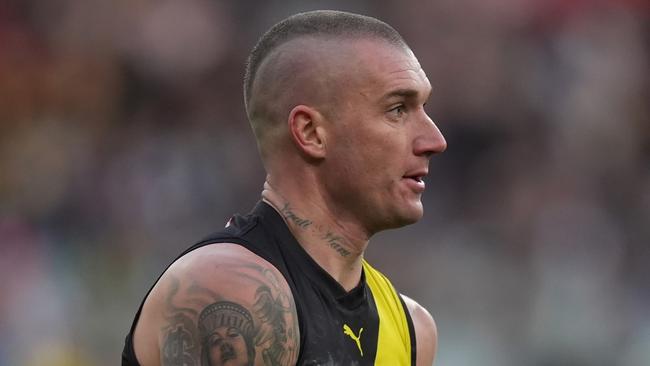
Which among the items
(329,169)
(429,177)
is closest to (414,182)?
(329,169)

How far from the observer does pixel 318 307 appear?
404 cm

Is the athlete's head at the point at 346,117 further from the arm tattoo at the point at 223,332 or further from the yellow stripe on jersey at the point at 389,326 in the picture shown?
the arm tattoo at the point at 223,332

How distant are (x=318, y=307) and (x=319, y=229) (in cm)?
32

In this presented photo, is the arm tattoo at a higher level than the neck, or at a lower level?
lower

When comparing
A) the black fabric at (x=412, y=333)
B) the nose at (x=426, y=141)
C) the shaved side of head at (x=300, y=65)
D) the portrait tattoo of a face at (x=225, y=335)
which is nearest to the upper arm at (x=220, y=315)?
the portrait tattoo of a face at (x=225, y=335)

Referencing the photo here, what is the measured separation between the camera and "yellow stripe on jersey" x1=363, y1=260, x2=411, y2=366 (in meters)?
4.38

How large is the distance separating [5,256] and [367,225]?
583cm

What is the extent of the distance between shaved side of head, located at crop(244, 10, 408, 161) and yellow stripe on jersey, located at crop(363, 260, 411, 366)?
76cm

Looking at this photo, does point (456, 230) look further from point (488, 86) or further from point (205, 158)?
point (205, 158)

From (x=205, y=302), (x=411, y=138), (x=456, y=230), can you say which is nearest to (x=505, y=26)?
(x=456, y=230)

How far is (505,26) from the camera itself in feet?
35.8

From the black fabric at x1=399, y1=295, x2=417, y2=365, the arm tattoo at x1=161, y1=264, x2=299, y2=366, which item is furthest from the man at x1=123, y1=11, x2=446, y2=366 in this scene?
the black fabric at x1=399, y1=295, x2=417, y2=365

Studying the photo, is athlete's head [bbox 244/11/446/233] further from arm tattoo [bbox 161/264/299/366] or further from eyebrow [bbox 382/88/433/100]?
arm tattoo [bbox 161/264/299/366]

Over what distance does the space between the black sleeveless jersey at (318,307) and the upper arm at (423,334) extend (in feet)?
0.63
